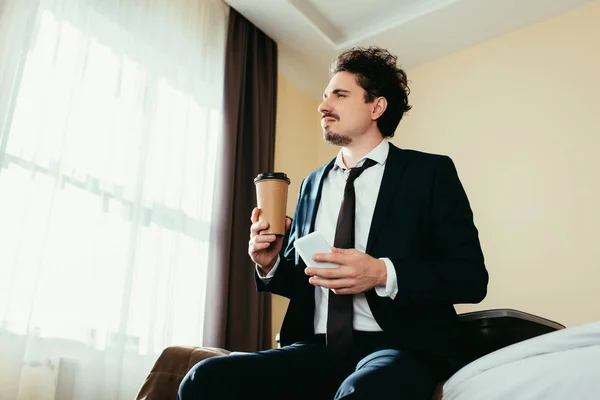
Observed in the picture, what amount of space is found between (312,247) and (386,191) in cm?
37

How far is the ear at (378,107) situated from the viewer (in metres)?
1.75

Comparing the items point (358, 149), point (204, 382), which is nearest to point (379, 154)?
point (358, 149)

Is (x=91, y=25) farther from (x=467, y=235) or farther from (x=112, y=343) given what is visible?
(x=467, y=235)

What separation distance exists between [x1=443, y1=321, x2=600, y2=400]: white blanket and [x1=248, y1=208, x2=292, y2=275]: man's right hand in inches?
21.3

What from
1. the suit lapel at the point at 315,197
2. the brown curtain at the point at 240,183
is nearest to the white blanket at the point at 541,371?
the suit lapel at the point at 315,197

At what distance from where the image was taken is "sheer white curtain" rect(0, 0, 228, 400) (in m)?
1.85

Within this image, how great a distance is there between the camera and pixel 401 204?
1.39 metres

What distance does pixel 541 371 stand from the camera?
2.77 feet

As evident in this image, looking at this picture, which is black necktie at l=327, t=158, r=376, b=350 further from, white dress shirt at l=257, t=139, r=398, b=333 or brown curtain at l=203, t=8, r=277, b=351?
brown curtain at l=203, t=8, r=277, b=351

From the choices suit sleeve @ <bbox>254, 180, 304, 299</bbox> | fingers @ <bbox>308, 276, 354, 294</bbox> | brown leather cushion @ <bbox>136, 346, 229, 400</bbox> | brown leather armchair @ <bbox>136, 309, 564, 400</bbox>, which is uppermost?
suit sleeve @ <bbox>254, 180, 304, 299</bbox>

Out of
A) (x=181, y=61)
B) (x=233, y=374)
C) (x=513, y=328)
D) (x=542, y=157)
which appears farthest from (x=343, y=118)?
(x=542, y=157)

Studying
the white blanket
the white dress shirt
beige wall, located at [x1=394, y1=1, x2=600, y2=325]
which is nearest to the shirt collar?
the white dress shirt

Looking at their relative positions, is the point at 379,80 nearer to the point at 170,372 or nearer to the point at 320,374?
→ the point at 320,374

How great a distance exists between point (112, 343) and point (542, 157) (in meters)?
2.36
